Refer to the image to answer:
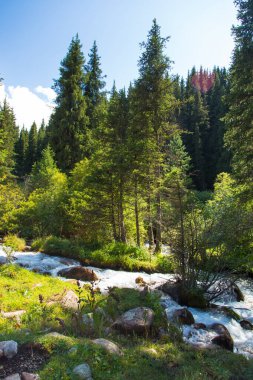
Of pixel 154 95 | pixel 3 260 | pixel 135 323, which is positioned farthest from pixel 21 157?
pixel 135 323

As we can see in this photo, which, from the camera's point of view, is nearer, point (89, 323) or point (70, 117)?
point (89, 323)

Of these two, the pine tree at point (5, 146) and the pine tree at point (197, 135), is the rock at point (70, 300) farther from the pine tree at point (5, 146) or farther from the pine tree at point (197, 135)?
the pine tree at point (197, 135)

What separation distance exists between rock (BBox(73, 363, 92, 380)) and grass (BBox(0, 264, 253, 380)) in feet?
0.23

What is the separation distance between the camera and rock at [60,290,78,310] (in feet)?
25.7

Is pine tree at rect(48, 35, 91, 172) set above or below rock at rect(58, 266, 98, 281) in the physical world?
above

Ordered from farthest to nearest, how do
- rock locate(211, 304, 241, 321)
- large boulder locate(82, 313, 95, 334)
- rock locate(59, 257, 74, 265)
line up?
1. rock locate(59, 257, 74, 265)
2. rock locate(211, 304, 241, 321)
3. large boulder locate(82, 313, 95, 334)

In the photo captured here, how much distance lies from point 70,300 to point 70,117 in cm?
2499

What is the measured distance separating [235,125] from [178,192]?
5.17m

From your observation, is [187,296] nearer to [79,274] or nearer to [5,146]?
[79,274]

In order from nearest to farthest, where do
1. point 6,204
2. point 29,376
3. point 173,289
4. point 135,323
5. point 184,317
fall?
point 29,376, point 135,323, point 184,317, point 173,289, point 6,204

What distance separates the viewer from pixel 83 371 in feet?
13.9

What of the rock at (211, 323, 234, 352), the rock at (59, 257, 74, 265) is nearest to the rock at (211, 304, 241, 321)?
the rock at (211, 323, 234, 352)

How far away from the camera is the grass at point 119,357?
176 inches

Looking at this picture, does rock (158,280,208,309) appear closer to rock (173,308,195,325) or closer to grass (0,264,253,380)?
rock (173,308,195,325)
